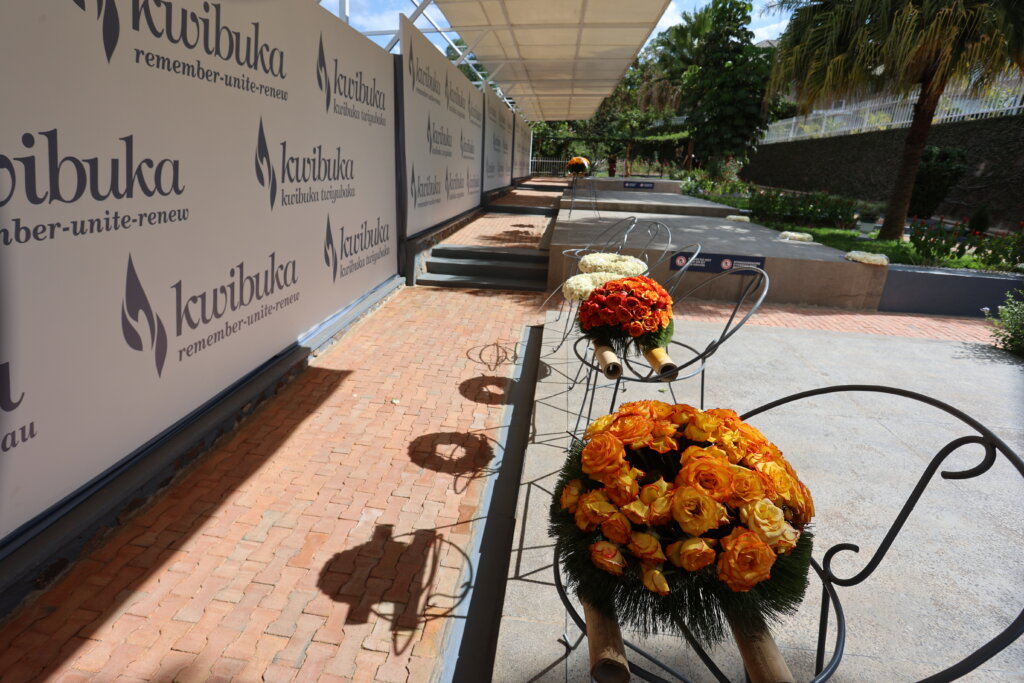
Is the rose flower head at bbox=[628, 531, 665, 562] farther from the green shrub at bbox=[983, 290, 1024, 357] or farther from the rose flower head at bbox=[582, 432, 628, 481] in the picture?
the green shrub at bbox=[983, 290, 1024, 357]

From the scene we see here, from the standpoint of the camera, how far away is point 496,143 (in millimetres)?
16812

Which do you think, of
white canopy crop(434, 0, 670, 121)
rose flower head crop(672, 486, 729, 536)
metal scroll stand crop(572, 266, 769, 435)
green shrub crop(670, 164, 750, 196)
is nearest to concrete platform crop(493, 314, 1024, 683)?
metal scroll stand crop(572, 266, 769, 435)

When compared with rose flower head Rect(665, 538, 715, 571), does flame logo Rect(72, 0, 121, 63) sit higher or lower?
higher

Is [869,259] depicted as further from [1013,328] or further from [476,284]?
[476,284]

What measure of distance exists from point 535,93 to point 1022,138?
47.4ft

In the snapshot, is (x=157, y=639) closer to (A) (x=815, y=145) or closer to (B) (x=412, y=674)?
(B) (x=412, y=674)

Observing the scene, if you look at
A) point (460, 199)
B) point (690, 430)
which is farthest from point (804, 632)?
point (460, 199)

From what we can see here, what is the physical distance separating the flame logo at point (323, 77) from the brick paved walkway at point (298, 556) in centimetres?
268

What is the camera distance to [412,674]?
217 centimetres

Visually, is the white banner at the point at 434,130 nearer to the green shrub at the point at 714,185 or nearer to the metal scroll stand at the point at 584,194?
the metal scroll stand at the point at 584,194

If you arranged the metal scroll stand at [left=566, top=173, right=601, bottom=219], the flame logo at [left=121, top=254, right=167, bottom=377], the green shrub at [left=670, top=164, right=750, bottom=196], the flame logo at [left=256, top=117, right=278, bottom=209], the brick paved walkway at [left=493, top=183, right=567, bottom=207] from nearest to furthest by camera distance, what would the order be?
the flame logo at [left=121, top=254, right=167, bottom=377]
the flame logo at [left=256, top=117, right=278, bottom=209]
the metal scroll stand at [left=566, top=173, right=601, bottom=219]
the brick paved walkway at [left=493, top=183, right=567, bottom=207]
the green shrub at [left=670, top=164, right=750, bottom=196]

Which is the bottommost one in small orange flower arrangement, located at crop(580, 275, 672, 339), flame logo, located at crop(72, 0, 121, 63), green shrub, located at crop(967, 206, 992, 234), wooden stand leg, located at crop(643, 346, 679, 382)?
wooden stand leg, located at crop(643, 346, 679, 382)

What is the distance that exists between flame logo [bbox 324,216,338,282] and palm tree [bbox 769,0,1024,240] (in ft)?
32.6

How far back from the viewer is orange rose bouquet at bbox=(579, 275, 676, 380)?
2.98 meters
